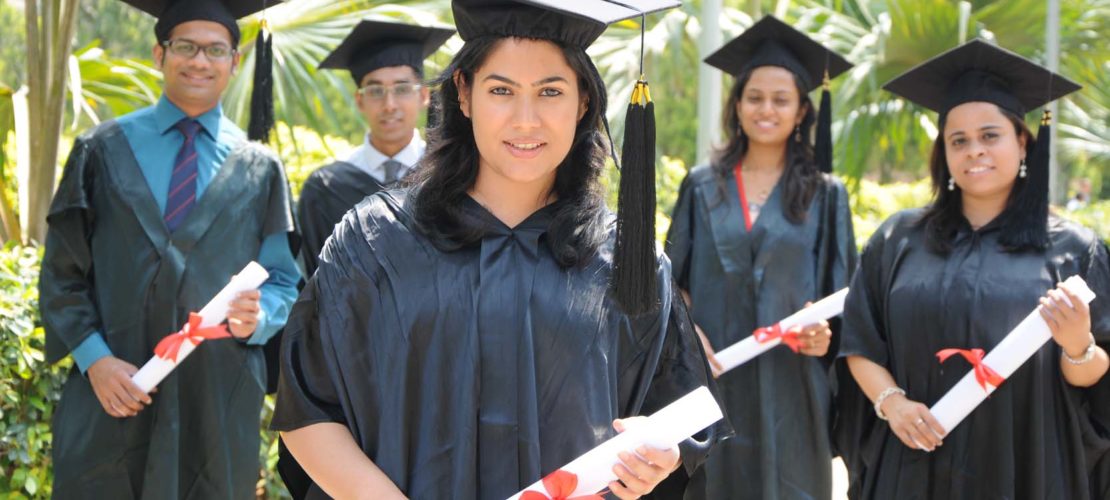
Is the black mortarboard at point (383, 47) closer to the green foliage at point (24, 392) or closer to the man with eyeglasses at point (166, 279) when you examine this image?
the man with eyeglasses at point (166, 279)

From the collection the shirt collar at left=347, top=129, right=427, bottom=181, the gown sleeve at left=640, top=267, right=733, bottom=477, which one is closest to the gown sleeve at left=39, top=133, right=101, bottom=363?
the shirt collar at left=347, top=129, right=427, bottom=181

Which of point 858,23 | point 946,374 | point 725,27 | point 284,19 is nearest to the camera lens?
point 946,374

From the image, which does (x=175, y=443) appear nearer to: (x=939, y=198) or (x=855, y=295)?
(x=855, y=295)

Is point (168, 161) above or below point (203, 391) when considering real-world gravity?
above

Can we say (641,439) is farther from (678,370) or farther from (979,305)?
(979,305)

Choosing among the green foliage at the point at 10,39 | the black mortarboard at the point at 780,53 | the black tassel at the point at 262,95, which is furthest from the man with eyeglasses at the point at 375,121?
the green foliage at the point at 10,39

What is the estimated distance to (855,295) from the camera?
4.20 meters

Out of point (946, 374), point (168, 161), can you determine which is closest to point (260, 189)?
point (168, 161)

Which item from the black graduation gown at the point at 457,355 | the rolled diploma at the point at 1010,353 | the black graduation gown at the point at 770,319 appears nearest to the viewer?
the black graduation gown at the point at 457,355

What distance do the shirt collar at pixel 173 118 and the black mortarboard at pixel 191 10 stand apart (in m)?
0.23

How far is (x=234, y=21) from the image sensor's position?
439 cm

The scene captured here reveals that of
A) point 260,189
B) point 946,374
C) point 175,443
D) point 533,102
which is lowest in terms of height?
point 175,443

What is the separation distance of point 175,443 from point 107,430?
0.21 metres

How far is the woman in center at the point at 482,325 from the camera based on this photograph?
2.40m
